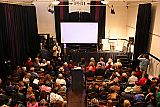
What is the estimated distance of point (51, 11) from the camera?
669 inches

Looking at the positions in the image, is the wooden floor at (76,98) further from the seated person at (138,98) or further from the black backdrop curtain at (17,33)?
the black backdrop curtain at (17,33)

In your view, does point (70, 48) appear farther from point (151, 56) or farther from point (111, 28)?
point (151, 56)

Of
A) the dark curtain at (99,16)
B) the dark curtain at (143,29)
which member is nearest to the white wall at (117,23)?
the dark curtain at (99,16)

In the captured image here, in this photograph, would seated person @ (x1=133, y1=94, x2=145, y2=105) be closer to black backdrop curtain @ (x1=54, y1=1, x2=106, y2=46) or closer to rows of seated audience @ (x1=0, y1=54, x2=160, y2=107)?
rows of seated audience @ (x1=0, y1=54, x2=160, y2=107)

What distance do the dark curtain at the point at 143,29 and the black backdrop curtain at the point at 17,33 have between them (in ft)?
21.3

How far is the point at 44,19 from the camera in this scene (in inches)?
702

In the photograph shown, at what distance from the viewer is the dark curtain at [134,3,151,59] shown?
12.3m

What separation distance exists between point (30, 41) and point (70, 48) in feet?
9.73

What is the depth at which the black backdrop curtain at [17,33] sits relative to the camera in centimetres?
1127

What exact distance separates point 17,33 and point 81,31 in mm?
5331

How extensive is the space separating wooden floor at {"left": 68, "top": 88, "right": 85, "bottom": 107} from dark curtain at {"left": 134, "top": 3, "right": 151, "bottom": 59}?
Result: 4044 millimetres

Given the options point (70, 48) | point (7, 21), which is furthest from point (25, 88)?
point (70, 48)

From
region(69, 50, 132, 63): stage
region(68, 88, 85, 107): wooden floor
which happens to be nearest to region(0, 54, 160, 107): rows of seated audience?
region(68, 88, 85, 107): wooden floor

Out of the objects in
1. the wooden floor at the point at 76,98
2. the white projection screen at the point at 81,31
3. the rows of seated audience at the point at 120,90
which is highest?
the white projection screen at the point at 81,31
